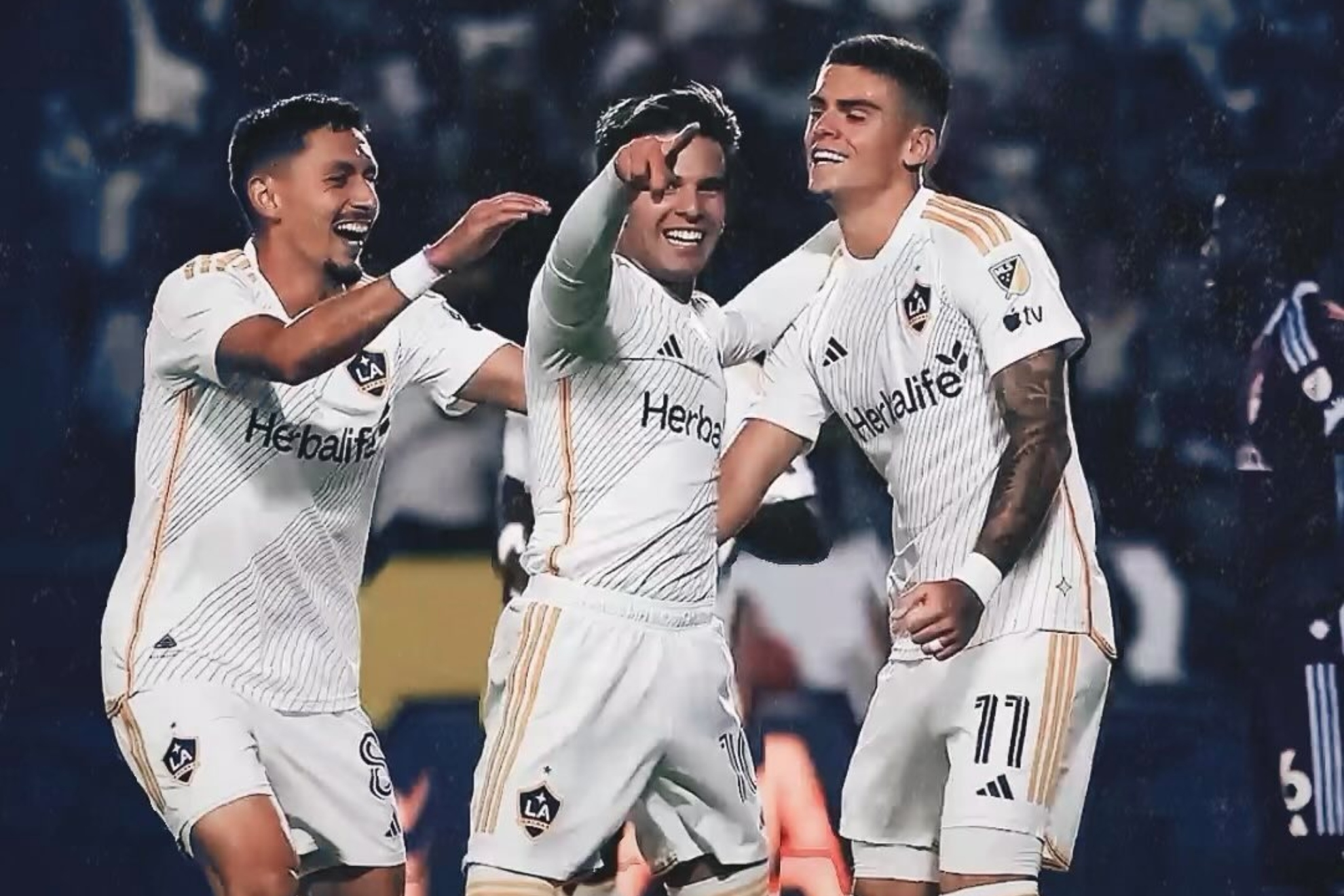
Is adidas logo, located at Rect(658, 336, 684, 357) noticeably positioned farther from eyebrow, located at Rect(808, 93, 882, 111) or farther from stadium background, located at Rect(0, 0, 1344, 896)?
stadium background, located at Rect(0, 0, 1344, 896)

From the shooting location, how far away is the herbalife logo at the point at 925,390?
4367 millimetres

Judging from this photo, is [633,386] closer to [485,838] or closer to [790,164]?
[485,838]

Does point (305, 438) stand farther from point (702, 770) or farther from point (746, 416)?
point (702, 770)

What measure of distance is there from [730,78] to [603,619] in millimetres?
2511

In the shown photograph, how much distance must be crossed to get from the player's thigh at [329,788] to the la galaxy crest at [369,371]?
1.96 ft

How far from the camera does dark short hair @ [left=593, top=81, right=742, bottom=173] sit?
4496 millimetres

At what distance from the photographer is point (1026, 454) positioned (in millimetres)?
4152

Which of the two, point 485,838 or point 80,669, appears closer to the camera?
point 485,838

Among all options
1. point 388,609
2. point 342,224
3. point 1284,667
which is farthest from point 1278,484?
point 342,224

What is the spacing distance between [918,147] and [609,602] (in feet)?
3.54

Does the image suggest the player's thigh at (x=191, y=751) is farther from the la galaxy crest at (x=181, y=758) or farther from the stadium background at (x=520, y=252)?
the stadium background at (x=520, y=252)

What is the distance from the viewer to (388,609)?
625cm

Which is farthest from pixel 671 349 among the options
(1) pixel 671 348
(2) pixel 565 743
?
(2) pixel 565 743

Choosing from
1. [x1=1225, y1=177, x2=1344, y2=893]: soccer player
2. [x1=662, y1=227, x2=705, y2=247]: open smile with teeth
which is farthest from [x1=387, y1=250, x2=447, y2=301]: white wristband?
[x1=1225, y1=177, x2=1344, y2=893]: soccer player
